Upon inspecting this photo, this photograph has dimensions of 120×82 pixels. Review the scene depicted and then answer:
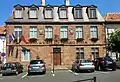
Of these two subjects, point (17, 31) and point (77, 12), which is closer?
point (17, 31)

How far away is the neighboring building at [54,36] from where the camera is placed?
1714 inches

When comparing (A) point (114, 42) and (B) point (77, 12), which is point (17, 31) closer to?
(B) point (77, 12)

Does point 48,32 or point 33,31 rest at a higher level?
point 33,31

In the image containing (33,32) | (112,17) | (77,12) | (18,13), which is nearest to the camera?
(33,32)

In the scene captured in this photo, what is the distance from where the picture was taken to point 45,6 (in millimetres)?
45062

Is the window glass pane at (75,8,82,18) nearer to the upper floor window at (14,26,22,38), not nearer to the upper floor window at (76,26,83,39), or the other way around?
the upper floor window at (76,26,83,39)

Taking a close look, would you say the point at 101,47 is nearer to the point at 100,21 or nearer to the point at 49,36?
the point at 100,21

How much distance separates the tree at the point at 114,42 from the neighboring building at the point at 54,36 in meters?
2.18

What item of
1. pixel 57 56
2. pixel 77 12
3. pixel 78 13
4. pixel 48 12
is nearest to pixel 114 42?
pixel 78 13

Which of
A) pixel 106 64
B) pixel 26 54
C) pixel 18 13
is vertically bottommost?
pixel 106 64

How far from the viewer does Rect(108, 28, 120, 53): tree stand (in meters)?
40.8

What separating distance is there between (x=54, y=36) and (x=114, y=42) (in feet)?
29.7

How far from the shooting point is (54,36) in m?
43.7

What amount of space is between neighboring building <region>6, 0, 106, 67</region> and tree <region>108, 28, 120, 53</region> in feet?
7.16
